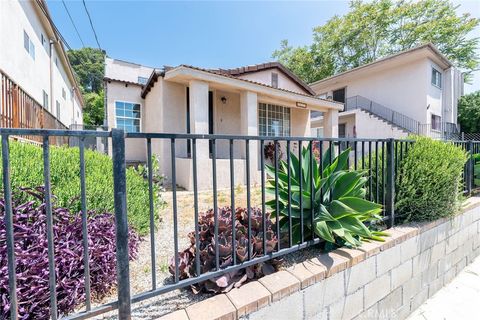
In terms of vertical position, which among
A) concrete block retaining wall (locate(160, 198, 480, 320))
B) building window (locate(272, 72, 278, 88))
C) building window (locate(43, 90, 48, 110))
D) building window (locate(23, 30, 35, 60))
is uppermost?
building window (locate(23, 30, 35, 60))

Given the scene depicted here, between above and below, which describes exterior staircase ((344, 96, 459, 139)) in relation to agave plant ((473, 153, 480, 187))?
above

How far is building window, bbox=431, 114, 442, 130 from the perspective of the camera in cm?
1488

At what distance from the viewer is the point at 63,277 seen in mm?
1467

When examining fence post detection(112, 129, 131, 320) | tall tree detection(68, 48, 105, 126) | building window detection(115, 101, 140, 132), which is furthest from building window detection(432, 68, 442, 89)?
tall tree detection(68, 48, 105, 126)

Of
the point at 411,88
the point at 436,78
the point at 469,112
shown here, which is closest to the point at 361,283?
the point at 411,88

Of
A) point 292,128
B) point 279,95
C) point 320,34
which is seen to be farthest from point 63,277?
point 320,34

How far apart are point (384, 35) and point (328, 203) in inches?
967

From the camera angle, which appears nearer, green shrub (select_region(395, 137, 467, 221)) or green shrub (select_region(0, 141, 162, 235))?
green shrub (select_region(0, 141, 162, 235))

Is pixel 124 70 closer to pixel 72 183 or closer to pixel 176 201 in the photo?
pixel 72 183

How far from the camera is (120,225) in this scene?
1.28 m

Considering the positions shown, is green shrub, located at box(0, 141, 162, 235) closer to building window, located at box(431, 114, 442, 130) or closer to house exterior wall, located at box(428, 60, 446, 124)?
house exterior wall, located at box(428, 60, 446, 124)

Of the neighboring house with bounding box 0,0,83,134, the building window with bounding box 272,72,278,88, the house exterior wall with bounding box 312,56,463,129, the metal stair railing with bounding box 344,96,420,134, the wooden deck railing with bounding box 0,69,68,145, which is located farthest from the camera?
the metal stair railing with bounding box 344,96,420,134

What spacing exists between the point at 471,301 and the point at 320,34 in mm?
24990

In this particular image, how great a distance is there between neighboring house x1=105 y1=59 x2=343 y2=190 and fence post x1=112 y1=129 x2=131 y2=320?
5378 millimetres
